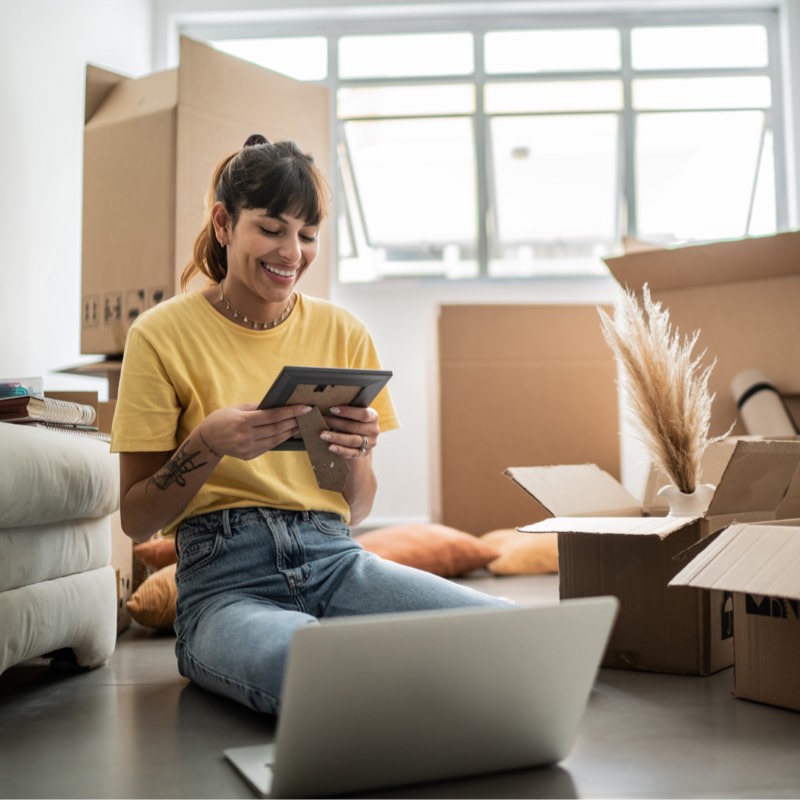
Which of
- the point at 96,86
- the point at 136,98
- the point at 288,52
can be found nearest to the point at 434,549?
the point at 136,98

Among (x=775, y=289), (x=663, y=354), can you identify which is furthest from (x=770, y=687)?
(x=775, y=289)

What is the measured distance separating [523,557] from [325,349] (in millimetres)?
1379

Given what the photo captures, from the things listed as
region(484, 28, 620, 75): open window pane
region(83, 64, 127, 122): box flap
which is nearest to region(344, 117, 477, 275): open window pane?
region(484, 28, 620, 75): open window pane

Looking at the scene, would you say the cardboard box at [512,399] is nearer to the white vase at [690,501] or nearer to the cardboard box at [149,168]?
the cardboard box at [149,168]

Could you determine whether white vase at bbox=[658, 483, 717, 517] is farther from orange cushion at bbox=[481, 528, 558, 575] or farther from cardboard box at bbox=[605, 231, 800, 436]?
orange cushion at bbox=[481, 528, 558, 575]

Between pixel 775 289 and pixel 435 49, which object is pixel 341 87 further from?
pixel 775 289

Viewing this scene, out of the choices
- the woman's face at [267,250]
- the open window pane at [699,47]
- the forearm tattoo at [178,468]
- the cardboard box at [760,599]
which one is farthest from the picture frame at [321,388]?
the open window pane at [699,47]

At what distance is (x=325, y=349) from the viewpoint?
1468 mm

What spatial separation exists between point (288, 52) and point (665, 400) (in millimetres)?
3005

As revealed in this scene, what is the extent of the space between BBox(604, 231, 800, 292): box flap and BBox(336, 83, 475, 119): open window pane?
6.22 ft

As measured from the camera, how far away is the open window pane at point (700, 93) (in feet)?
12.7

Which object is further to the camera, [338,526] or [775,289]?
[775,289]

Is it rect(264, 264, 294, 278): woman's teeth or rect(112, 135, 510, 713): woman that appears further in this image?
rect(264, 264, 294, 278): woman's teeth

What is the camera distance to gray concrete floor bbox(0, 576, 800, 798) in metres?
0.92
